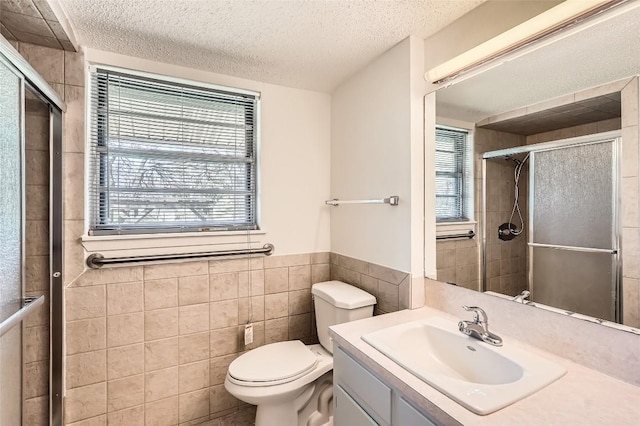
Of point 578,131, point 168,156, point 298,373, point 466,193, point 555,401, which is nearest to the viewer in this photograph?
point 555,401

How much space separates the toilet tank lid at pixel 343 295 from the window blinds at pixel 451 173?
2.01 feet

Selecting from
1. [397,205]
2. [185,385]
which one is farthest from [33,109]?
[397,205]

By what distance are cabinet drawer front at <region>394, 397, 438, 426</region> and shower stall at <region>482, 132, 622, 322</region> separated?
2.13ft

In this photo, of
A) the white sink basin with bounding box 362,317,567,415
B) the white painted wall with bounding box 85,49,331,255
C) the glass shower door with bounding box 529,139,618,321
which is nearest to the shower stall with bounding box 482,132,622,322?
the glass shower door with bounding box 529,139,618,321

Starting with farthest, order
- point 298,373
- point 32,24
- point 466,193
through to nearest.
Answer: point 298,373, point 466,193, point 32,24

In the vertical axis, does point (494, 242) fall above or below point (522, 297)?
above

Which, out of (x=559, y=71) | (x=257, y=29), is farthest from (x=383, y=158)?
(x=257, y=29)

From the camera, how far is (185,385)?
1765 mm

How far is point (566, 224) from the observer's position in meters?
1.06

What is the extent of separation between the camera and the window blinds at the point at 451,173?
142 centimetres

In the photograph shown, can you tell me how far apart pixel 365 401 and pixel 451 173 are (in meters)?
1.10

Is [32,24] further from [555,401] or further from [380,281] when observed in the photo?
[555,401]

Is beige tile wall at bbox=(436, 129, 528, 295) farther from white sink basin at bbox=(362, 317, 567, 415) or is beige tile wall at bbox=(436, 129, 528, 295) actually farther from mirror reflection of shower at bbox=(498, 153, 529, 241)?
white sink basin at bbox=(362, 317, 567, 415)

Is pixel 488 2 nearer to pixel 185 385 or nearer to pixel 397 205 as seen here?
pixel 397 205
